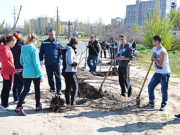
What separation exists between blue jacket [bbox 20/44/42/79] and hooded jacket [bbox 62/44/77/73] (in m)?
0.70

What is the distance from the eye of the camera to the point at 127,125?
4262mm

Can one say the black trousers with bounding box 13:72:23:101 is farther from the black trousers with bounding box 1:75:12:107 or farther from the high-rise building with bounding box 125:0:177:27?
the high-rise building with bounding box 125:0:177:27

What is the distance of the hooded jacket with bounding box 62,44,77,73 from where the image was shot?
4797 millimetres

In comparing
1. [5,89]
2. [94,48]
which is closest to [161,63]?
[5,89]

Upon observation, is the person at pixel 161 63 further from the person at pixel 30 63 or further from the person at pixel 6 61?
the person at pixel 6 61

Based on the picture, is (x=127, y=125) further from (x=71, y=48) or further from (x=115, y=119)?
(x=71, y=48)

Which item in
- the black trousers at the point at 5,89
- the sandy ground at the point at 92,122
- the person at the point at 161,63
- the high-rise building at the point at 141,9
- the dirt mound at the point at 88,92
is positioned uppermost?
the high-rise building at the point at 141,9

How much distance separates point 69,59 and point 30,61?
871mm

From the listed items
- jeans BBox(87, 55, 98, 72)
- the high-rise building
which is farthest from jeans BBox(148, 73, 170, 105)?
the high-rise building

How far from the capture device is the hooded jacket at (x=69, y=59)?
4.80 metres

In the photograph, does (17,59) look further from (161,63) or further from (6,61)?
(161,63)

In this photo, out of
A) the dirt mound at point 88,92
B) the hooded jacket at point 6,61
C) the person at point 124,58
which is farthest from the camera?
the dirt mound at point 88,92

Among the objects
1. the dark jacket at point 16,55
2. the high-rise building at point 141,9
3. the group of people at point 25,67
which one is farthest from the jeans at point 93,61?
the high-rise building at point 141,9

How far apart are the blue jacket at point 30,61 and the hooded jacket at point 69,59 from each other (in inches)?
27.5
